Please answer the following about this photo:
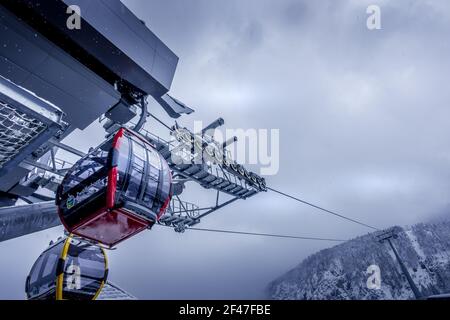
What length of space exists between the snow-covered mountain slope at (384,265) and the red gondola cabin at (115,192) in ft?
498

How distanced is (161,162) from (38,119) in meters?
2.42

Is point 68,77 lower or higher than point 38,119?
higher

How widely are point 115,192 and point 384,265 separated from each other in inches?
7116

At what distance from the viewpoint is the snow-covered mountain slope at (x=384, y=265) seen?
447 ft

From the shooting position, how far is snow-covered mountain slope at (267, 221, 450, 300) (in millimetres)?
136150

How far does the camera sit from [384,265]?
14550cm

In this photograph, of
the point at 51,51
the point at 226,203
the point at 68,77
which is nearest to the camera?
the point at 51,51

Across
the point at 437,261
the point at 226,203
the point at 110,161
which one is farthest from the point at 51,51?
the point at 437,261

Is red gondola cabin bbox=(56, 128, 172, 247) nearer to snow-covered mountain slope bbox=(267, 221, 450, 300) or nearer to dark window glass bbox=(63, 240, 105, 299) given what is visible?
dark window glass bbox=(63, 240, 105, 299)

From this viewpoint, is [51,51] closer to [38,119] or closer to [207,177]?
[38,119]

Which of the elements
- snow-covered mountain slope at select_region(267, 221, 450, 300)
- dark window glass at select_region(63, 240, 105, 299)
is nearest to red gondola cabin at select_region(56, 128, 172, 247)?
dark window glass at select_region(63, 240, 105, 299)

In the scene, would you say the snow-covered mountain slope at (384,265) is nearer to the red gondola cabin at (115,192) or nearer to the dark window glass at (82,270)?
the dark window glass at (82,270)

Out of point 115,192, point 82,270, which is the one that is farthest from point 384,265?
point 115,192

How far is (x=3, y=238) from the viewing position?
336 cm
